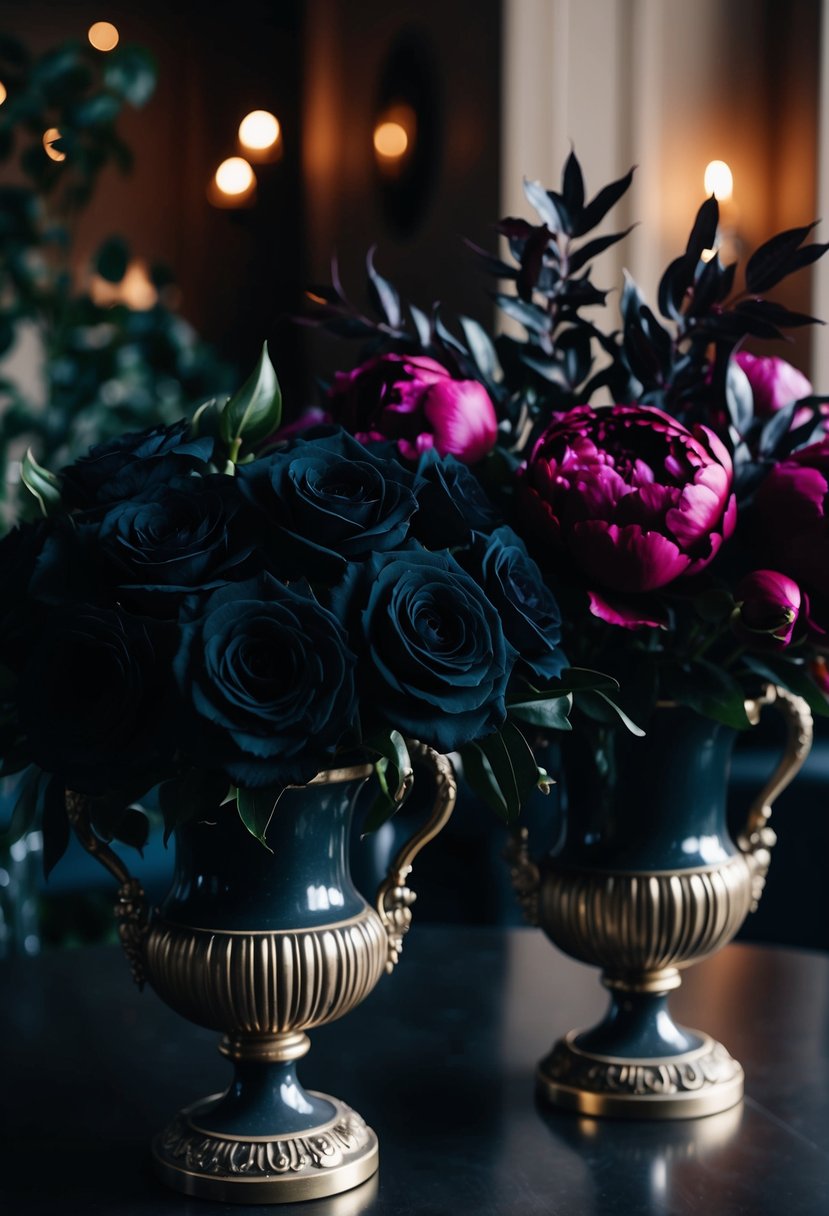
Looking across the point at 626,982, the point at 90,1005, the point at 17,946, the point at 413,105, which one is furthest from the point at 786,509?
the point at 413,105

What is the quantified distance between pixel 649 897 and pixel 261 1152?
0.89 feet

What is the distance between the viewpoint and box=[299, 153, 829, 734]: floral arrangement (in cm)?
77

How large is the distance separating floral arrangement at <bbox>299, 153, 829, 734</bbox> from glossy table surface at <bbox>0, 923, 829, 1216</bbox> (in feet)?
0.79

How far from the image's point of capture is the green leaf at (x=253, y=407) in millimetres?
774

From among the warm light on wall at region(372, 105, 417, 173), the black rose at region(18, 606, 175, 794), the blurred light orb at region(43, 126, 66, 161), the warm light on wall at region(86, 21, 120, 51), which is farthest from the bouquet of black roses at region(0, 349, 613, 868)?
the warm light on wall at region(86, 21, 120, 51)

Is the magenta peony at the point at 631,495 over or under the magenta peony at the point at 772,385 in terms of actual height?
under

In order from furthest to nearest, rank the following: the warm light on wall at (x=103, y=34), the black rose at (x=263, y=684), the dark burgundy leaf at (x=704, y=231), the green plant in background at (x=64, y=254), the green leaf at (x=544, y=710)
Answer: the warm light on wall at (x=103, y=34)
the green plant in background at (x=64, y=254)
the dark burgundy leaf at (x=704, y=231)
the green leaf at (x=544, y=710)
the black rose at (x=263, y=684)

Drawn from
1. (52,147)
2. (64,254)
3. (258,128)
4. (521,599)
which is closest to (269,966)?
(521,599)

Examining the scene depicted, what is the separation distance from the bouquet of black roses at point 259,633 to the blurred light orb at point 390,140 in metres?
3.87

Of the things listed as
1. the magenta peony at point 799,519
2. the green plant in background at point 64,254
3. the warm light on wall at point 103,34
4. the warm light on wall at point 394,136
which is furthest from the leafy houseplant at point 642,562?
the warm light on wall at point 103,34

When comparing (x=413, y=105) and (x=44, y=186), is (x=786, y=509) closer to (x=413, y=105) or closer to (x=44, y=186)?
(x=44, y=186)

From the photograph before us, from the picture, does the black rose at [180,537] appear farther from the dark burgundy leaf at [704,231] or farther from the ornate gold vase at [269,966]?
the dark burgundy leaf at [704,231]

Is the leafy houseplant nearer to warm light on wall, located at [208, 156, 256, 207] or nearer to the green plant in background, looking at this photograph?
the green plant in background

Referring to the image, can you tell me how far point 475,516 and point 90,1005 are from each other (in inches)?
21.5
